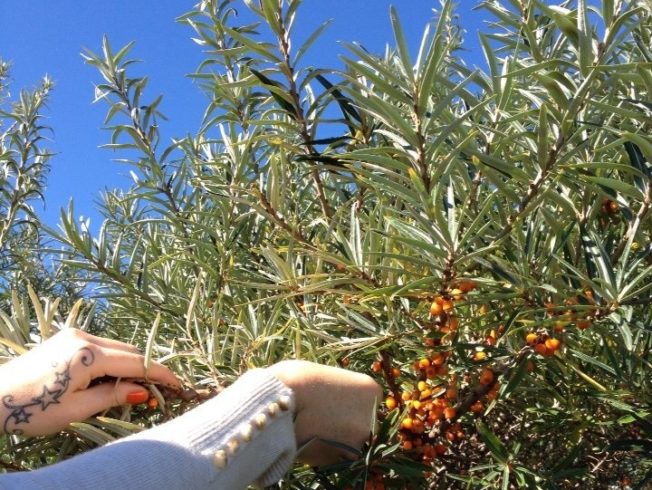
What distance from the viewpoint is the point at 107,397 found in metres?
0.85

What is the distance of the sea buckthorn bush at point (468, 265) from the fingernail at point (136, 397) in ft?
0.09

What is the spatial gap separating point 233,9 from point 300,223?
25.4 inches

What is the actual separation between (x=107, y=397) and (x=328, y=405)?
0.93 feet

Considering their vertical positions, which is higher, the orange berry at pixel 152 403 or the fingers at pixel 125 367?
the fingers at pixel 125 367

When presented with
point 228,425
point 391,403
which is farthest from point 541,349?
point 228,425

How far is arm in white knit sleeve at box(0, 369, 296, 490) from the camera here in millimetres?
622

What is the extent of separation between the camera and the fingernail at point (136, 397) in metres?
0.86

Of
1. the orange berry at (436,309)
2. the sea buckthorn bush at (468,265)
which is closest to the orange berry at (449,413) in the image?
the sea buckthorn bush at (468,265)

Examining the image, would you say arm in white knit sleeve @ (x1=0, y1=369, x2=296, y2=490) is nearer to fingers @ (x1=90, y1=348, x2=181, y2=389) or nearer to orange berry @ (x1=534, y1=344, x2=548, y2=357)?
fingers @ (x1=90, y1=348, x2=181, y2=389)

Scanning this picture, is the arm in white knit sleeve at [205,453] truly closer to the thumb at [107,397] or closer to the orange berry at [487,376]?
the thumb at [107,397]

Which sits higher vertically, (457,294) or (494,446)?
(457,294)

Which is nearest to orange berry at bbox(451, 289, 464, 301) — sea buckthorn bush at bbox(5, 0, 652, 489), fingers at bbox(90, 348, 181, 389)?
sea buckthorn bush at bbox(5, 0, 652, 489)

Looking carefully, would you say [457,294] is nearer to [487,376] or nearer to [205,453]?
[487,376]

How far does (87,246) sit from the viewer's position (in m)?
1.30
